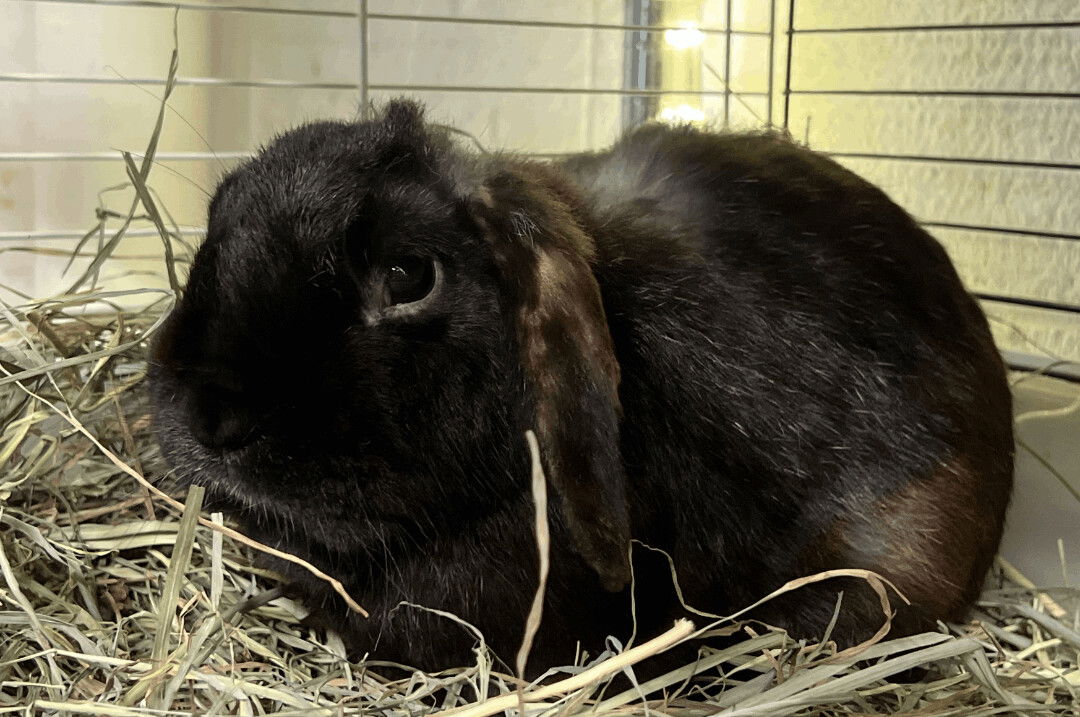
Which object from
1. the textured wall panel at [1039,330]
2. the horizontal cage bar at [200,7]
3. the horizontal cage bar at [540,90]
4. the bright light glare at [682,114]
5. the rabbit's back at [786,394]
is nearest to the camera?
the rabbit's back at [786,394]

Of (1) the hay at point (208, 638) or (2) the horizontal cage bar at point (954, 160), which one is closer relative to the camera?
(1) the hay at point (208, 638)

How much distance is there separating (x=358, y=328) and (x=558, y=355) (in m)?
0.20

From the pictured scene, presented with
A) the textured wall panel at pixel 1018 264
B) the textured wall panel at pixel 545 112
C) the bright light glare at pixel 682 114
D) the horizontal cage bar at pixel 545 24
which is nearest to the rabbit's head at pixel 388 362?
the bright light glare at pixel 682 114

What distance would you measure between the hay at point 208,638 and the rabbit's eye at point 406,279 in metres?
0.29

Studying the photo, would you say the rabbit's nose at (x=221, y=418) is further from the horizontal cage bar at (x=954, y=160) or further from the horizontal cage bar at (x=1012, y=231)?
the horizontal cage bar at (x=1012, y=231)

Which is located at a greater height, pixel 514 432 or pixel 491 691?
pixel 514 432

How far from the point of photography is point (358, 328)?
3.43 ft

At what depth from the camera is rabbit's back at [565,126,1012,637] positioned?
120 centimetres

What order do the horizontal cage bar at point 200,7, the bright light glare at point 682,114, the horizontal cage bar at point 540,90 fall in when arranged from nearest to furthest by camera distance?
the bright light glare at point 682,114 → the horizontal cage bar at point 200,7 → the horizontal cage bar at point 540,90

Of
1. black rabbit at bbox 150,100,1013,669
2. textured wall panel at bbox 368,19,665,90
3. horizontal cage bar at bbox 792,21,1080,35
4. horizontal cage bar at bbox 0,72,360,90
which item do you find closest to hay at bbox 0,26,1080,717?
black rabbit at bbox 150,100,1013,669

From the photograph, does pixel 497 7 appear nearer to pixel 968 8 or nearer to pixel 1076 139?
pixel 968 8

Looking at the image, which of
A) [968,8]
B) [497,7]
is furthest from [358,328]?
[968,8]

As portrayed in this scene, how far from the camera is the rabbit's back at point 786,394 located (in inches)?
47.4

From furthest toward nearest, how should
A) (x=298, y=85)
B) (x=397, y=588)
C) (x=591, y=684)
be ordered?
(x=298, y=85), (x=397, y=588), (x=591, y=684)
